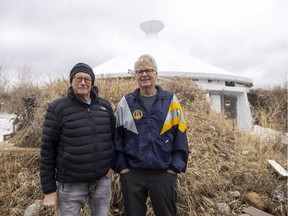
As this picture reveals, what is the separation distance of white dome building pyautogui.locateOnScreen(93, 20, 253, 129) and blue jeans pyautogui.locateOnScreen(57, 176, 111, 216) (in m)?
7.38

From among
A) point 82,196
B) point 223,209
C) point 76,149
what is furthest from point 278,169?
point 76,149

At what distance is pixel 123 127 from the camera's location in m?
2.42

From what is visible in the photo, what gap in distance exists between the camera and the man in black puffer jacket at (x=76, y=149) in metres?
2.17

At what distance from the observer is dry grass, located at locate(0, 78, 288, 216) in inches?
134

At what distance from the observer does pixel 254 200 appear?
3.77 m

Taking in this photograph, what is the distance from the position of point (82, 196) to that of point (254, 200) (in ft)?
8.39

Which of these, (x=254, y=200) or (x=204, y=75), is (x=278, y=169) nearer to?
(x=254, y=200)

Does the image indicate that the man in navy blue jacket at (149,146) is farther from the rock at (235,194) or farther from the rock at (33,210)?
the rock at (235,194)

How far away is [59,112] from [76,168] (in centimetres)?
47

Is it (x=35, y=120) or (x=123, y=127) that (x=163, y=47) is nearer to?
(x=35, y=120)

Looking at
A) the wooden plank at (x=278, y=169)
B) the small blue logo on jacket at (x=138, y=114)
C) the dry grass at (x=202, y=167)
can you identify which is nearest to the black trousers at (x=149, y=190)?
the small blue logo on jacket at (x=138, y=114)

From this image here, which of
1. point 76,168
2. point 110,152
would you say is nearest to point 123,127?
point 110,152

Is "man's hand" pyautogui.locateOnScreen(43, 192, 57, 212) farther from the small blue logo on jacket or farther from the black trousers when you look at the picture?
the small blue logo on jacket

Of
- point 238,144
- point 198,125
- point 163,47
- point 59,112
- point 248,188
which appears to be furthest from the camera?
point 163,47
